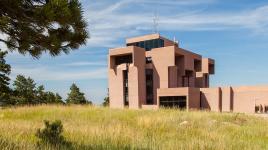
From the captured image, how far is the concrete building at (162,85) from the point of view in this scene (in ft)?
134

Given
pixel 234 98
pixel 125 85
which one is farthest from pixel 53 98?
pixel 234 98

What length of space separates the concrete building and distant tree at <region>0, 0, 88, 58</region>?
33.2 m

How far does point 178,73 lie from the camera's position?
45438mm

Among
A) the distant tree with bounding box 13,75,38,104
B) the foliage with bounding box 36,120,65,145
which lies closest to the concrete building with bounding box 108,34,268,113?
the distant tree with bounding box 13,75,38,104

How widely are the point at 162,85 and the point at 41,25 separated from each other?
1455 inches

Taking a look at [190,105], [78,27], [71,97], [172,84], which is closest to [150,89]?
[172,84]

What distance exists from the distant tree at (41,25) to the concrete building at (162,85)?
33.2 metres

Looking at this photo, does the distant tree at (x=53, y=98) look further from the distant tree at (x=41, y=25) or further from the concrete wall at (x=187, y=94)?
the distant tree at (x=41, y=25)

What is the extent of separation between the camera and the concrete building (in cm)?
4075

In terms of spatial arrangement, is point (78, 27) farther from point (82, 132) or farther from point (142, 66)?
point (142, 66)

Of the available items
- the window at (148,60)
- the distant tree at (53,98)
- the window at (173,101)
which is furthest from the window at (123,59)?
the distant tree at (53,98)

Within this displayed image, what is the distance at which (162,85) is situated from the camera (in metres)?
43.1

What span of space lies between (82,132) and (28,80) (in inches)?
2011

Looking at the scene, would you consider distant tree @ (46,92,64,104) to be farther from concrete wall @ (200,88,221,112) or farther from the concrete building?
concrete wall @ (200,88,221,112)
